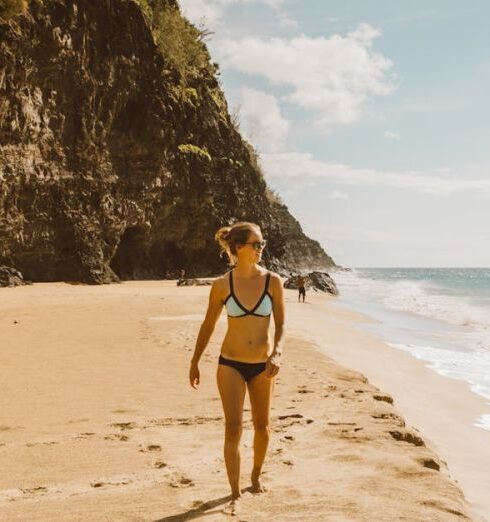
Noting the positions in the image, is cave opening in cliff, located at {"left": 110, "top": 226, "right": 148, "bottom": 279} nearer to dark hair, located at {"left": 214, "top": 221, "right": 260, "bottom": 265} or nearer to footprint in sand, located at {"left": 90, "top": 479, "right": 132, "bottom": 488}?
footprint in sand, located at {"left": 90, "top": 479, "right": 132, "bottom": 488}

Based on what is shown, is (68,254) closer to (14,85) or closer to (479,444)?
(14,85)

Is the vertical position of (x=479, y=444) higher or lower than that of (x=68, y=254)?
lower

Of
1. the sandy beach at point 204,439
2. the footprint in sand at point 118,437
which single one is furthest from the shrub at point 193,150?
the footprint in sand at point 118,437

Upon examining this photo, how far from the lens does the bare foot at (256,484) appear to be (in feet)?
13.4

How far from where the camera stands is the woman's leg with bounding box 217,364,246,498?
380 cm

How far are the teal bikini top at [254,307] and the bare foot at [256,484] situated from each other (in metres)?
1.24

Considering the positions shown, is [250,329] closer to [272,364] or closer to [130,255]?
[272,364]

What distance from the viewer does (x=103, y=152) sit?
32.8 m

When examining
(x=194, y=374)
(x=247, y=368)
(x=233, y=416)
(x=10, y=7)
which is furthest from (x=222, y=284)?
(x=10, y=7)

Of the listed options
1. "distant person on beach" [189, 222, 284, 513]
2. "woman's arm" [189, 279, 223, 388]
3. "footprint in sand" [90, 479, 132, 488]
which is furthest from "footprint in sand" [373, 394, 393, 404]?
"footprint in sand" [90, 479, 132, 488]

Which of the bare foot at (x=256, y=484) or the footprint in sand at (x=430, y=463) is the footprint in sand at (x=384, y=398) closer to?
the footprint in sand at (x=430, y=463)

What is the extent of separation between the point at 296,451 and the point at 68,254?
28.2 m

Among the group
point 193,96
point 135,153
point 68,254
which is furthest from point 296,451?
point 193,96

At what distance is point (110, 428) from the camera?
5.96m
